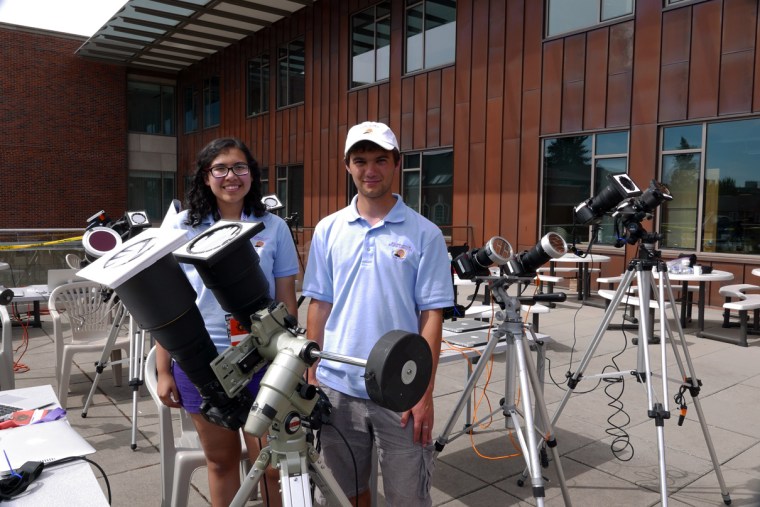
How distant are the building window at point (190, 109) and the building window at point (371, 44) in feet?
33.5

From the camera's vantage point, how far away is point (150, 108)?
76.7 feet

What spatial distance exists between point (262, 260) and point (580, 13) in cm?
949

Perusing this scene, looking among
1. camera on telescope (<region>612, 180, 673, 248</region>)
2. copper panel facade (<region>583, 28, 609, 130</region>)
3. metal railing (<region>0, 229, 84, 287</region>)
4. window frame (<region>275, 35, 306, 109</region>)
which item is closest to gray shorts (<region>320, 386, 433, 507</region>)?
camera on telescope (<region>612, 180, 673, 248</region>)

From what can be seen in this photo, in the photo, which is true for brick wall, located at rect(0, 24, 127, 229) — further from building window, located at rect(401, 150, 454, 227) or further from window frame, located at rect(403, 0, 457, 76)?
window frame, located at rect(403, 0, 457, 76)

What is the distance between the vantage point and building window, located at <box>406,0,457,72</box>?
1217cm

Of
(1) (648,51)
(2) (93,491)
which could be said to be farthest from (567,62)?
(2) (93,491)

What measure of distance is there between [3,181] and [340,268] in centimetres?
2210

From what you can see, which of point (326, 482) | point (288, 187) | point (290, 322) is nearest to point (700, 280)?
point (326, 482)

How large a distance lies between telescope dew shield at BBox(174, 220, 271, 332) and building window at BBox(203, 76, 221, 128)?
20892mm

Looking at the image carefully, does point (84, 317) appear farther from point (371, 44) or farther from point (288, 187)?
point (288, 187)

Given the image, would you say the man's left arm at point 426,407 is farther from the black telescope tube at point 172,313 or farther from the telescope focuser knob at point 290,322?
the black telescope tube at point 172,313

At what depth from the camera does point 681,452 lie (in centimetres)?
360

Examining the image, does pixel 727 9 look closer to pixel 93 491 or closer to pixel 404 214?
pixel 404 214

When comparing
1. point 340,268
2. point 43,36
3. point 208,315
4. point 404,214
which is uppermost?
point 43,36
